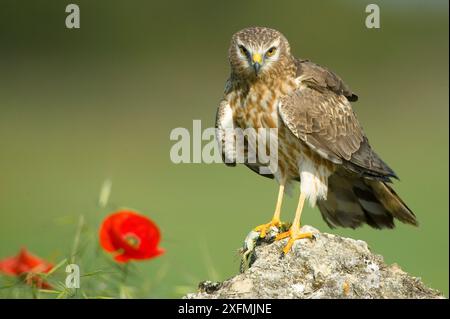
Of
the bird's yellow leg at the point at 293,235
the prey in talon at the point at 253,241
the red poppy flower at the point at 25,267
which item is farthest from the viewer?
the red poppy flower at the point at 25,267

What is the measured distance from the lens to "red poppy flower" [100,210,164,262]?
5.63 m

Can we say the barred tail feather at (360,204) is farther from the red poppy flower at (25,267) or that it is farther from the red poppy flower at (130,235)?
the red poppy flower at (25,267)

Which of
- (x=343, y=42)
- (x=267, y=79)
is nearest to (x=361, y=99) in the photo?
(x=343, y=42)

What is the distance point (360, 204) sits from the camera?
7.13m

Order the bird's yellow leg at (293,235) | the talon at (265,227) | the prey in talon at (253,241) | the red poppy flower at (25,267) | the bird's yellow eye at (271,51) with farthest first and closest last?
the bird's yellow eye at (271,51) < the talon at (265,227) < the red poppy flower at (25,267) < the prey in talon at (253,241) < the bird's yellow leg at (293,235)

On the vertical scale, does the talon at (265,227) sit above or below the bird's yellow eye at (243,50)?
below

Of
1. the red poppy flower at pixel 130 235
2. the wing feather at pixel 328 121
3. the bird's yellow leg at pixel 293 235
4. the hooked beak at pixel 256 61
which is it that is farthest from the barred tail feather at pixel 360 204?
the red poppy flower at pixel 130 235

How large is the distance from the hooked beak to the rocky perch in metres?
1.64

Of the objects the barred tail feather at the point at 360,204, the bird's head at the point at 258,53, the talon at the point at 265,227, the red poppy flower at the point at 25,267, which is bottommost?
the red poppy flower at the point at 25,267

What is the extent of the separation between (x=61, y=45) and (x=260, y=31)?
15.4 metres

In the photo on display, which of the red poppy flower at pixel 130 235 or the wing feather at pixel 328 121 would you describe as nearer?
the red poppy flower at pixel 130 235

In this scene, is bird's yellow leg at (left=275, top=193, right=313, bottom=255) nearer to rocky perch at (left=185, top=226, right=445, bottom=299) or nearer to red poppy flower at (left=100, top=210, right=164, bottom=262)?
rocky perch at (left=185, top=226, right=445, bottom=299)

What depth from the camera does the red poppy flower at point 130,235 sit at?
18.5ft
